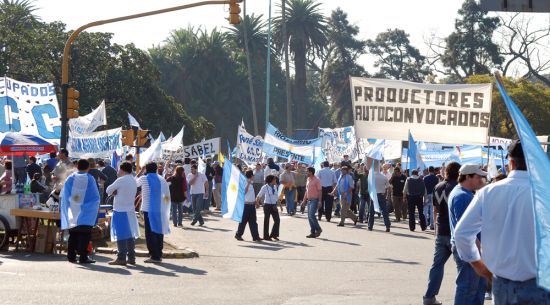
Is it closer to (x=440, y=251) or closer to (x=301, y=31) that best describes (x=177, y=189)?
(x=440, y=251)

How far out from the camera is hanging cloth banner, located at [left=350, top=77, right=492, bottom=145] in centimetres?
2038

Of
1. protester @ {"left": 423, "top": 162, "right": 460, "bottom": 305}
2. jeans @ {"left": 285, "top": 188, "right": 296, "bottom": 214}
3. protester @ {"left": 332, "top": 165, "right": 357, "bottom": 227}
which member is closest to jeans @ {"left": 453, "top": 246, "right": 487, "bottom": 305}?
protester @ {"left": 423, "top": 162, "right": 460, "bottom": 305}

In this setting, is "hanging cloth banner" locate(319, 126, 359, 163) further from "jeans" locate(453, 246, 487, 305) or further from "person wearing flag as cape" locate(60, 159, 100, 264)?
"jeans" locate(453, 246, 487, 305)

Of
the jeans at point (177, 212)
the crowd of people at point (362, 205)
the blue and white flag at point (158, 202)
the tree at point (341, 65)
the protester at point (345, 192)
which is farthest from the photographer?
the tree at point (341, 65)

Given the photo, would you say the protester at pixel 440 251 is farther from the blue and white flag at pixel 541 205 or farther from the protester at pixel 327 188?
the protester at pixel 327 188

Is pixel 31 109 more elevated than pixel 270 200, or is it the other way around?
pixel 31 109

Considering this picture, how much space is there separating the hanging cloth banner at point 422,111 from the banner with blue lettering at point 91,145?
395 inches

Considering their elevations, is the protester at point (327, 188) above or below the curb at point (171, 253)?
above

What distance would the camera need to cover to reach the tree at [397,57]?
9819 centimetres

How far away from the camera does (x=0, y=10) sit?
58062mm

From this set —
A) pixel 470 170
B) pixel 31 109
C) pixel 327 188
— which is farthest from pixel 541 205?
pixel 327 188

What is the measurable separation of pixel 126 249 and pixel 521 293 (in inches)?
391

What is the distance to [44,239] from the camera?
16.0m

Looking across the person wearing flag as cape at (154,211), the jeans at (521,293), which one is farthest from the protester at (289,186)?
the jeans at (521,293)
